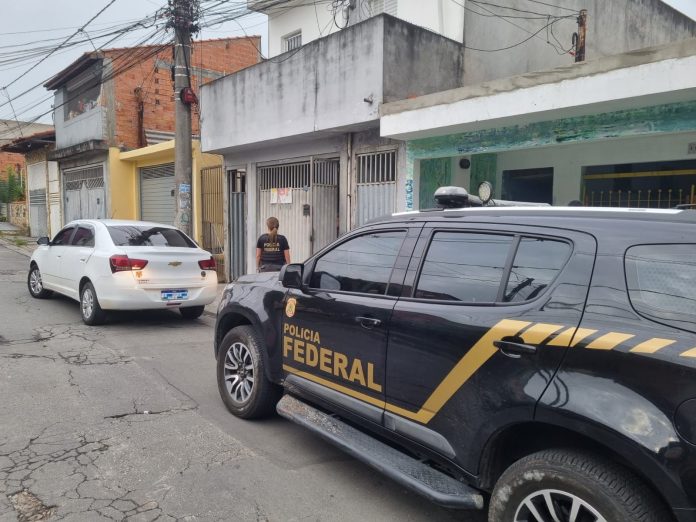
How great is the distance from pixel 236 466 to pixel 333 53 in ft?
23.1

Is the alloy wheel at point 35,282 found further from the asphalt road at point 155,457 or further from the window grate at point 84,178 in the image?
the window grate at point 84,178

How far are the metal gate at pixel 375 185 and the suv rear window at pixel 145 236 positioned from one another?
286cm

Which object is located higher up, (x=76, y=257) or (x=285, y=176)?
(x=285, y=176)

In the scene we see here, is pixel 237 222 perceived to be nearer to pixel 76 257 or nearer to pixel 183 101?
pixel 183 101

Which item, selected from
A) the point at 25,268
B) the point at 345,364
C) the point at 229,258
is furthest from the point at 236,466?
the point at 25,268

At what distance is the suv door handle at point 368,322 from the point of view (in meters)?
3.01

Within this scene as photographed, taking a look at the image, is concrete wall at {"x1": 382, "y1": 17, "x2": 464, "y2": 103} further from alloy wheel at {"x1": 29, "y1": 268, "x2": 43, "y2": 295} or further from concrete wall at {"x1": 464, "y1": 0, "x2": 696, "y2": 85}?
alloy wheel at {"x1": 29, "y1": 268, "x2": 43, "y2": 295}

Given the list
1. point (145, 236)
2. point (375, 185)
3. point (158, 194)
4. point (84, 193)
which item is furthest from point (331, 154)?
point (84, 193)

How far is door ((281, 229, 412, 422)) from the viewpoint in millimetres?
3043

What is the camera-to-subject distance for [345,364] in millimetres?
3229

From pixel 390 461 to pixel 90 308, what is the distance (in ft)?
20.0

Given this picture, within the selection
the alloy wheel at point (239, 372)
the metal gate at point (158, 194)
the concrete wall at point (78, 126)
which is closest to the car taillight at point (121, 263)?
the alloy wheel at point (239, 372)

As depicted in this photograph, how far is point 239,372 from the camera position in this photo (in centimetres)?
432

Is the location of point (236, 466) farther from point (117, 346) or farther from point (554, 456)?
point (117, 346)
